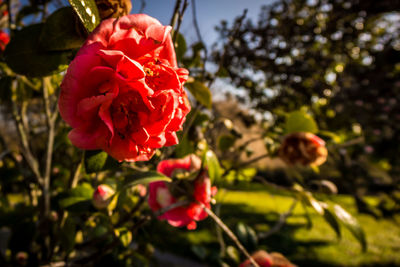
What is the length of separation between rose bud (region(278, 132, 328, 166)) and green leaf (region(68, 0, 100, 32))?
62cm

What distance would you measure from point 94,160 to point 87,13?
18 centimetres

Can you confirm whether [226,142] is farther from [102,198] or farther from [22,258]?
[22,258]

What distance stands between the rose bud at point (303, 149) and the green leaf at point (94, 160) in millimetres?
572

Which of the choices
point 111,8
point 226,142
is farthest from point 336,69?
point 111,8

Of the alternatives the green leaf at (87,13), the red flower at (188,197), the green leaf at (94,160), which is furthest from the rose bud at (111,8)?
the red flower at (188,197)

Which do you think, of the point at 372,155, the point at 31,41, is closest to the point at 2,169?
the point at 31,41

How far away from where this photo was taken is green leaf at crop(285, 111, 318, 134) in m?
0.76

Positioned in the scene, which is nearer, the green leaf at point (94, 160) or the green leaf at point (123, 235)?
the green leaf at point (94, 160)

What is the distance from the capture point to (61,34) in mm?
318

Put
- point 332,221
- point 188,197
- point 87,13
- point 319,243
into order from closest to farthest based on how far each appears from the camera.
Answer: point 87,13, point 188,197, point 332,221, point 319,243

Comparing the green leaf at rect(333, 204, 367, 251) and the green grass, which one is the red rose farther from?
the green grass

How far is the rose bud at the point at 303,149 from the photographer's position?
701 millimetres

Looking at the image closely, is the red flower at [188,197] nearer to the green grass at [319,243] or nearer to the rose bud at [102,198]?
the rose bud at [102,198]

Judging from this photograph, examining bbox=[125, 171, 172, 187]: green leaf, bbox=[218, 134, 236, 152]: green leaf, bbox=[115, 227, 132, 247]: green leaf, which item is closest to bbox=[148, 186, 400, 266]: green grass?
bbox=[218, 134, 236, 152]: green leaf
